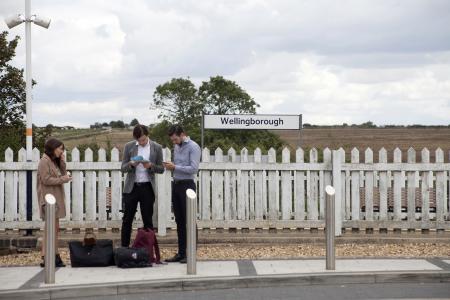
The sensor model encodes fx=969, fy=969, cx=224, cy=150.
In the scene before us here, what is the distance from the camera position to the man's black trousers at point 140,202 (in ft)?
42.2

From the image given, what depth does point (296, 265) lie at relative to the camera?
1219 centimetres

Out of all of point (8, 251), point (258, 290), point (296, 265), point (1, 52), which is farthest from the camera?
point (1, 52)

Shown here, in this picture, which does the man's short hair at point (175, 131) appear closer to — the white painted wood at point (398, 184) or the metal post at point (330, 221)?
the metal post at point (330, 221)

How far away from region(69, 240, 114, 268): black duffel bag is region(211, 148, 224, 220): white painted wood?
115 inches

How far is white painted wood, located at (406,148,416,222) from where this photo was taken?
49.1 feet

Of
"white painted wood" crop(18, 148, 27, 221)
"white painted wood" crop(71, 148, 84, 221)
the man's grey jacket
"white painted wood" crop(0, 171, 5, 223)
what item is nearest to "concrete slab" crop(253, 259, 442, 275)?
the man's grey jacket

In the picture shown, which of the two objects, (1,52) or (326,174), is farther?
(1,52)

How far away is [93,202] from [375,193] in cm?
448

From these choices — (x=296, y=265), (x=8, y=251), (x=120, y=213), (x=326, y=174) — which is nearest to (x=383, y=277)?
(x=296, y=265)

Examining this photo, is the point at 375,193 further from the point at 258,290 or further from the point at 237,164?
the point at 258,290

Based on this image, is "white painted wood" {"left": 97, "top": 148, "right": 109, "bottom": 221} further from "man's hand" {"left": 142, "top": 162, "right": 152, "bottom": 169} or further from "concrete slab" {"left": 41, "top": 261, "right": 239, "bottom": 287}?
"concrete slab" {"left": 41, "top": 261, "right": 239, "bottom": 287}

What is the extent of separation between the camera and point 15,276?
11602 millimetres

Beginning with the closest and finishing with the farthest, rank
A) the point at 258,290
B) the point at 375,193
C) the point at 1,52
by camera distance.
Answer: the point at 258,290 → the point at 375,193 → the point at 1,52

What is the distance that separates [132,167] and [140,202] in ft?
1.65
